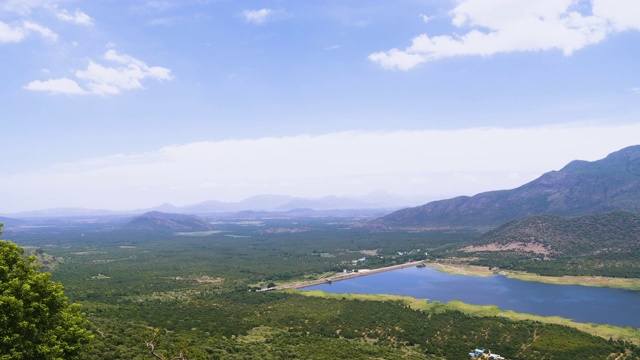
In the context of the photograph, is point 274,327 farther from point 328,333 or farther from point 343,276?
point 343,276

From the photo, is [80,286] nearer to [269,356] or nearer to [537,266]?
[269,356]

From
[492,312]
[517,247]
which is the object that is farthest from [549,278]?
[492,312]

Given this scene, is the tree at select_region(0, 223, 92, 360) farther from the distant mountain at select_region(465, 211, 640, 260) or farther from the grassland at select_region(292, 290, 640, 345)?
the distant mountain at select_region(465, 211, 640, 260)

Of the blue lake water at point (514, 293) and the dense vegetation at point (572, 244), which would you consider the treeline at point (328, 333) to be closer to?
the blue lake water at point (514, 293)

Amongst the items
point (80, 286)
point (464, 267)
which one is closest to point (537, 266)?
point (464, 267)

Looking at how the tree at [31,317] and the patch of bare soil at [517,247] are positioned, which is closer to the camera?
the tree at [31,317]

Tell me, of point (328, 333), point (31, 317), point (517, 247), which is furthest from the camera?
point (517, 247)

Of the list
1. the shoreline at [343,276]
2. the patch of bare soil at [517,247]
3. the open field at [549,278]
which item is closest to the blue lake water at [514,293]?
the shoreline at [343,276]
